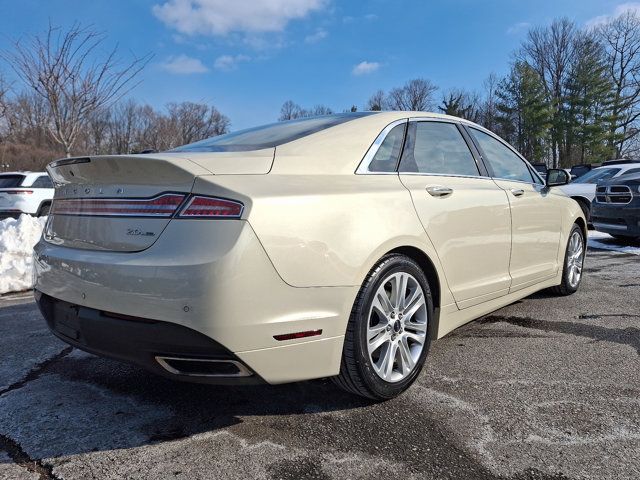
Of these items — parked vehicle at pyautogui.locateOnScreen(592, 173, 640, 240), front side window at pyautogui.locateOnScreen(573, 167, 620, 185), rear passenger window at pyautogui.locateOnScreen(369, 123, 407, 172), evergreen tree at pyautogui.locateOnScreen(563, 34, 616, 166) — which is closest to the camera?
rear passenger window at pyautogui.locateOnScreen(369, 123, 407, 172)

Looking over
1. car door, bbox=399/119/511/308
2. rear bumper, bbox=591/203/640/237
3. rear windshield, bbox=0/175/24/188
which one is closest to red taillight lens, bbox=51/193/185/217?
car door, bbox=399/119/511/308

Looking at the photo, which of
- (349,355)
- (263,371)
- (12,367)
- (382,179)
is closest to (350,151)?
(382,179)

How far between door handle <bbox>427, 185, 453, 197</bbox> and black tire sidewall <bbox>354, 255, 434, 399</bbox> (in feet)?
1.52

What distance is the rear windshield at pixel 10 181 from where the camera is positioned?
498 inches

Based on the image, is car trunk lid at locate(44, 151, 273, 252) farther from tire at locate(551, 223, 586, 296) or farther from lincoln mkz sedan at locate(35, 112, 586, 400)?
tire at locate(551, 223, 586, 296)

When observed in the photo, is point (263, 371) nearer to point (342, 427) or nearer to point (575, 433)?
point (342, 427)

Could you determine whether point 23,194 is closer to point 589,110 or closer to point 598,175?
point 598,175

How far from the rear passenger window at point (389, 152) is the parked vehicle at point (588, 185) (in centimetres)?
901

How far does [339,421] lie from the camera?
2373 mm

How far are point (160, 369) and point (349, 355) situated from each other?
835 mm

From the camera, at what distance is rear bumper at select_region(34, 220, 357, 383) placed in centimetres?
195

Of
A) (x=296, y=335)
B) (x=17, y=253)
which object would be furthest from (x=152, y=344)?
(x=17, y=253)

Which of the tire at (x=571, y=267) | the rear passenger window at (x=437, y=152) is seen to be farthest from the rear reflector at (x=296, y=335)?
the tire at (x=571, y=267)

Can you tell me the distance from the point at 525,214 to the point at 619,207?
5624mm
